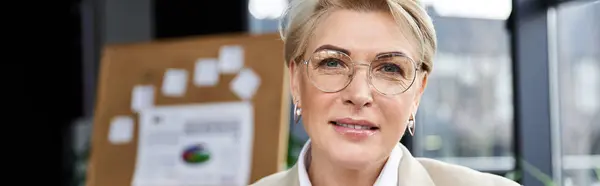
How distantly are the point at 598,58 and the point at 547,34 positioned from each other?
0.84ft

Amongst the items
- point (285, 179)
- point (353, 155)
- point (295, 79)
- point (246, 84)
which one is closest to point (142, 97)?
point (246, 84)

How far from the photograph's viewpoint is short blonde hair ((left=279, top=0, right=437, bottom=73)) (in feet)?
2.47

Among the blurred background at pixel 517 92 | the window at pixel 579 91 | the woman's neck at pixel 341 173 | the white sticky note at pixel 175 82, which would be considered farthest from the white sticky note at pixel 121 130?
the woman's neck at pixel 341 173

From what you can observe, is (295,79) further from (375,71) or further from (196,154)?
(196,154)

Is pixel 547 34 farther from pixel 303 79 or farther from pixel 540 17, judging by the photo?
pixel 303 79

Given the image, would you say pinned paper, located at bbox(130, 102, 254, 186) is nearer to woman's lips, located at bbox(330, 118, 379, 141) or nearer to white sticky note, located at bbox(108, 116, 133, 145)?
white sticky note, located at bbox(108, 116, 133, 145)

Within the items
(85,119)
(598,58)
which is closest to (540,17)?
(598,58)

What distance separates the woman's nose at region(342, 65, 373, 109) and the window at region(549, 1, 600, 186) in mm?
1479

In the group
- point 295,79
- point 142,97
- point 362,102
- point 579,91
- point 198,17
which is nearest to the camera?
point 362,102

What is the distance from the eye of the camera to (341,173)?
821 millimetres

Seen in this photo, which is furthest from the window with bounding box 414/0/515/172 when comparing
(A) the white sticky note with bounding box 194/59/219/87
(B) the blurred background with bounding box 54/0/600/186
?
(A) the white sticky note with bounding box 194/59/219/87

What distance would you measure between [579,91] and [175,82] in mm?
1300

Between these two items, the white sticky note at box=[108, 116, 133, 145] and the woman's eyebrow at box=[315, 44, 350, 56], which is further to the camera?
the white sticky note at box=[108, 116, 133, 145]

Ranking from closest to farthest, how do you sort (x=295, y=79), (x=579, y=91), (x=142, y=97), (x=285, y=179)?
(x=295, y=79) → (x=285, y=179) → (x=579, y=91) → (x=142, y=97)
